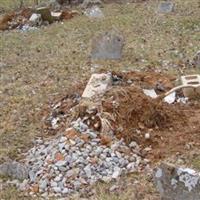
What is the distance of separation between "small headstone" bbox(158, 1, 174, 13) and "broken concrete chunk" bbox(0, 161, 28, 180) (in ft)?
26.8

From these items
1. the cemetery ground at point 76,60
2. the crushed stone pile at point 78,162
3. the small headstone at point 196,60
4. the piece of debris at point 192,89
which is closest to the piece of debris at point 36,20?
the cemetery ground at point 76,60

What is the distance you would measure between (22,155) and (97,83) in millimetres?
1786

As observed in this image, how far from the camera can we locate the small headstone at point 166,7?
1356 centimetres

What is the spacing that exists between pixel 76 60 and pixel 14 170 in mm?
4364

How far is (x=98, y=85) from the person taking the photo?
7.87 m

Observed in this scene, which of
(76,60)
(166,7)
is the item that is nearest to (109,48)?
(76,60)

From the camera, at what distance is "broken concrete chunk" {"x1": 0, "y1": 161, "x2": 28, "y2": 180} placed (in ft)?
20.4

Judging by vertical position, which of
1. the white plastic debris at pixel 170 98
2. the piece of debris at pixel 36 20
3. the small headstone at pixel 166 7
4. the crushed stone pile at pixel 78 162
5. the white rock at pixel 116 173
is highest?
the crushed stone pile at pixel 78 162

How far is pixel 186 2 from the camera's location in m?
14.3

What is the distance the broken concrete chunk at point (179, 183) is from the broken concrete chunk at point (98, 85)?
7.70 feet

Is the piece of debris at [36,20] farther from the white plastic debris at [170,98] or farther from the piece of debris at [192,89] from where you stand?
the white plastic debris at [170,98]

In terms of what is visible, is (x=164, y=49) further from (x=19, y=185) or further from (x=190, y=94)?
(x=19, y=185)

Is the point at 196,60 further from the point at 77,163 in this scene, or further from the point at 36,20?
the point at 36,20

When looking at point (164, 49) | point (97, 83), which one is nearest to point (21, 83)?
point (97, 83)
